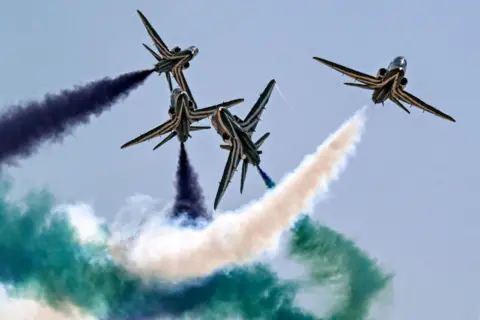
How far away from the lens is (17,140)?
63.1 meters

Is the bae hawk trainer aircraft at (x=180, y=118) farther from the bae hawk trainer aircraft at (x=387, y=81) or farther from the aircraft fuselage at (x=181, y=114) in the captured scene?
the bae hawk trainer aircraft at (x=387, y=81)

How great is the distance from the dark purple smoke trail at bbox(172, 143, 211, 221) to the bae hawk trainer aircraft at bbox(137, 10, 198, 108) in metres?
8.37

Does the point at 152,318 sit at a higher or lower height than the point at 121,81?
lower

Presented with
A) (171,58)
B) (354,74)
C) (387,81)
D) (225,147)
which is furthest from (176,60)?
(387,81)

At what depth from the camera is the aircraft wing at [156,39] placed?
76.0 meters

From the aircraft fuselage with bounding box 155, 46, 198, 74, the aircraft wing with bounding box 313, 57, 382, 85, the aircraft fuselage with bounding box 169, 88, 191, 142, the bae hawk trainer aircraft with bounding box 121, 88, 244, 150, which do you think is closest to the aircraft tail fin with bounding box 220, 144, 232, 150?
the bae hawk trainer aircraft with bounding box 121, 88, 244, 150

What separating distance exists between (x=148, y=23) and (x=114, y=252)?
25.1 meters

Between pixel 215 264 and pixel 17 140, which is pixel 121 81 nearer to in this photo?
pixel 17 140

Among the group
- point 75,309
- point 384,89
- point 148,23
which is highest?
point 148,23

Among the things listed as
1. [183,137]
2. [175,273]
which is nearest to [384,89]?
[183,137]

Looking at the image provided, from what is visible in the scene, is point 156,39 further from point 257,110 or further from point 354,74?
point 354,74

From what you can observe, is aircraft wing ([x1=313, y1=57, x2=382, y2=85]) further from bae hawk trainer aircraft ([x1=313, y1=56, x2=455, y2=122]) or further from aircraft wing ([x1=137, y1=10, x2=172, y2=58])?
aircraft wing ([x1=137, y1=10, x2=172, y2=58])

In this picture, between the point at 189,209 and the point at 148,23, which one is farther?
the point at 148,23

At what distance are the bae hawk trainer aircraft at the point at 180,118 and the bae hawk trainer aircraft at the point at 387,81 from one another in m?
10.0
